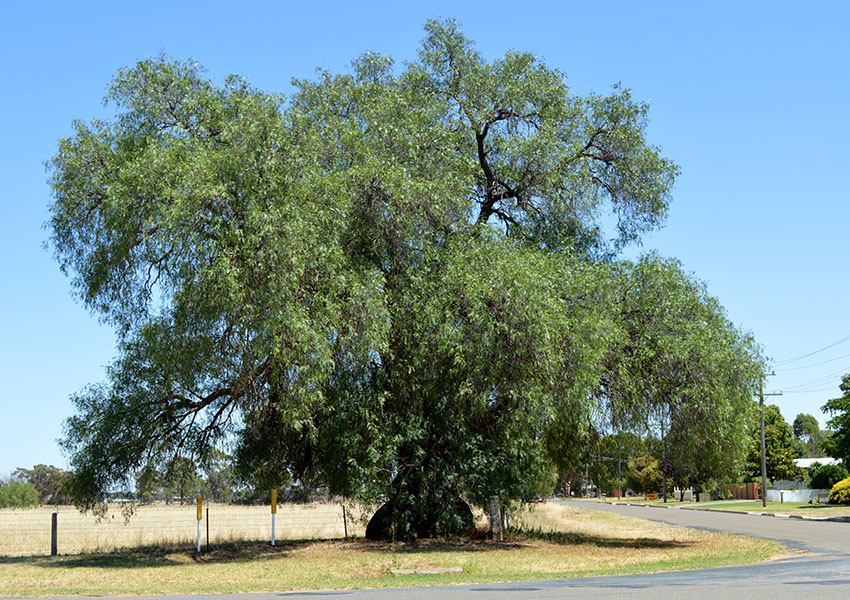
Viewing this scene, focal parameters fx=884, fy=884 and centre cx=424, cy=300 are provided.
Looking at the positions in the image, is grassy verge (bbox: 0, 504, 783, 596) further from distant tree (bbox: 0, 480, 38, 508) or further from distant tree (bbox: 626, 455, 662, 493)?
distant tree (bbox: 0, 480, 38, 508)

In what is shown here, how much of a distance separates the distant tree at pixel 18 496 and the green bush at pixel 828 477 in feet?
287

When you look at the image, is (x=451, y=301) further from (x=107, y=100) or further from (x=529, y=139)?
(x=107, y=100)

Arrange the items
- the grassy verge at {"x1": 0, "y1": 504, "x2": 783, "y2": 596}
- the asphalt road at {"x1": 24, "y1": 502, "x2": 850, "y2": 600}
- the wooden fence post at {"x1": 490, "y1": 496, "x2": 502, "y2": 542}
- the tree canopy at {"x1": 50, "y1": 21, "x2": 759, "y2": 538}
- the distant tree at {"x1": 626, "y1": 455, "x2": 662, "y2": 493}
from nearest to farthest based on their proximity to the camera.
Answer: the asphalt road at {"x1": 24, "y1": 502, "x2": 850, "y2": 600} → the grassy verge at {"x1": 0, "y1": 504, "x2": 783, "y2": 596} → the tree canopy at {"x1": 50, "y1": 21, "x2": 759, "y2": 538} → the wooden fence post at {"x1": 490, "y1": 496, "x2": 502, "y2": 542} → the distant tree at {"x1": 626, "y1": 455, "x2": 662, "y2": 493}

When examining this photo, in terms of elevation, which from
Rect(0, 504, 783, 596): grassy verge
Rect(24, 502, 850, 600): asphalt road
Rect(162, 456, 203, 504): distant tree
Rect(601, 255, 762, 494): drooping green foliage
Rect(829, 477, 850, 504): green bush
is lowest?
Rect(829, 477, 850, 504): green bush

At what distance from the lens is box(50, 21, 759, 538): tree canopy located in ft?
66.8

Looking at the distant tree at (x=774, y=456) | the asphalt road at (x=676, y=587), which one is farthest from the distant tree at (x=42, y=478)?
the asphalt road at (x=676, y=587)

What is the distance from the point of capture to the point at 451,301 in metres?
22.1

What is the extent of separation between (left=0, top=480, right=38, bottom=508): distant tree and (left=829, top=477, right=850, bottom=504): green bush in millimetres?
89416

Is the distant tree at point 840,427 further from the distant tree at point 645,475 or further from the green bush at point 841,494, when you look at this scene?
the distant tree at point 645,475

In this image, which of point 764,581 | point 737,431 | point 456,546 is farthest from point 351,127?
point 764,581

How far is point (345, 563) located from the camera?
66.2 feet

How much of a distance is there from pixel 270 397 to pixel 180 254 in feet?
14.2

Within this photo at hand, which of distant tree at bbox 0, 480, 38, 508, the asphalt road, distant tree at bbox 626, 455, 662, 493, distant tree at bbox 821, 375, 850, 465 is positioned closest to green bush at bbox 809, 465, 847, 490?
distant tree at bbox 821, 375, 850, 465

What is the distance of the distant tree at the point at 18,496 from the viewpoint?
10750 centimetres
